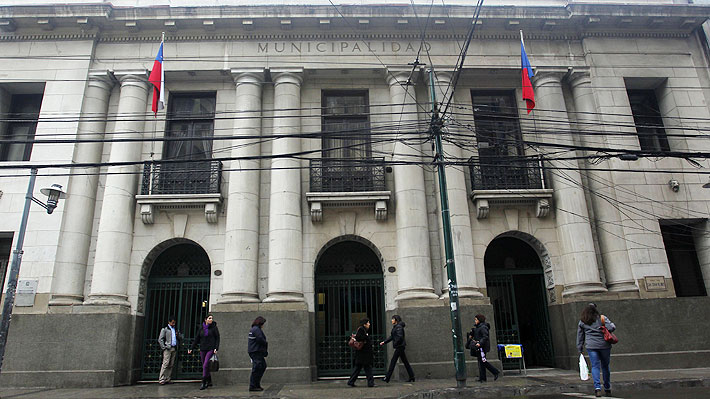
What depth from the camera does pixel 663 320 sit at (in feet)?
51.6

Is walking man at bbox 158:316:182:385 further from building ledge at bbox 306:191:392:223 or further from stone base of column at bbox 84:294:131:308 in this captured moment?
building ledge at bbox 306:191:392:223

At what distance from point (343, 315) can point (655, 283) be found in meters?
10.6

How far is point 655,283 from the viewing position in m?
16.1

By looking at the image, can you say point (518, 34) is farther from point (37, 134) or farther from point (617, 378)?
point (37, 134)

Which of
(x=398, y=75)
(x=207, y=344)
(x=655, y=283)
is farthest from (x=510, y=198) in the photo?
(x=207, y=344)

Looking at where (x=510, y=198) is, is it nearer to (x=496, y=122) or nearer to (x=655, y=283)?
(x=496, y=122)

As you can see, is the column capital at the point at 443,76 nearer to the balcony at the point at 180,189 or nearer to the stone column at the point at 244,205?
the stone column at the point at 244,205

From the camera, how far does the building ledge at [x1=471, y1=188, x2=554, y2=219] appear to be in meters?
16.8

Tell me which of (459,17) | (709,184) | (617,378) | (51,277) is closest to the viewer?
(617,378)

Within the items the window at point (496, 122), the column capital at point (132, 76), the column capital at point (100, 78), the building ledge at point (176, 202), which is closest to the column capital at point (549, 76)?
the window at point (496, 122)

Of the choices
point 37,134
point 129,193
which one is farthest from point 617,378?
point 37,134

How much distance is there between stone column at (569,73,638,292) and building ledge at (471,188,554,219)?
5.93 ft

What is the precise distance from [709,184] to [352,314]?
13.1 metres

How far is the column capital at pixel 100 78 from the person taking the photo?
57.9 ft
